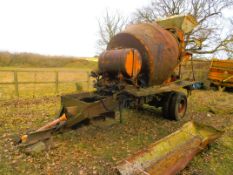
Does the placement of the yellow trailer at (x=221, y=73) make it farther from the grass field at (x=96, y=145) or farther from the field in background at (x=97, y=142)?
the grass field at (x=96, y=145)

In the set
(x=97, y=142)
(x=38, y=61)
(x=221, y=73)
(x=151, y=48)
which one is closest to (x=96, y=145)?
(x=97, y=142)

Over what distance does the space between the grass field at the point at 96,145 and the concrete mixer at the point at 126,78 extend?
0.36m

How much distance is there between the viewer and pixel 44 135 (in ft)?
12.9

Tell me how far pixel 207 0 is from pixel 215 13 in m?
1.46

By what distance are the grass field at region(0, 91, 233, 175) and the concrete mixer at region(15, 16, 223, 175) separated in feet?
1.19

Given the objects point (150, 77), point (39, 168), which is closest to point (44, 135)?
point (39, 168)

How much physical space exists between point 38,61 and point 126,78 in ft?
127

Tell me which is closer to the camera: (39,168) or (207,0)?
(39,168)

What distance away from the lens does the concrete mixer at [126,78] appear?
4078mm

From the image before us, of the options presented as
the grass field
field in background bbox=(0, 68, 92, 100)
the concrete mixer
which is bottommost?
Result: the grass field

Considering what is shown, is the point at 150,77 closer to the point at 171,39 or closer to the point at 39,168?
the point at 171,39

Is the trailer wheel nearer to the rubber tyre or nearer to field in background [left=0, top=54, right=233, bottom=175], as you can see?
the rubber tyre

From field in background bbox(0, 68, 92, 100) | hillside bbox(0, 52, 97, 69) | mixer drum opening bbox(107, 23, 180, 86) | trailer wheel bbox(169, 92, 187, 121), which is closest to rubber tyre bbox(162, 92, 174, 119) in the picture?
trailer wheel bbox(169, 92, 187, 121)

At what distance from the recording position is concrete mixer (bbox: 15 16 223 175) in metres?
4.08
